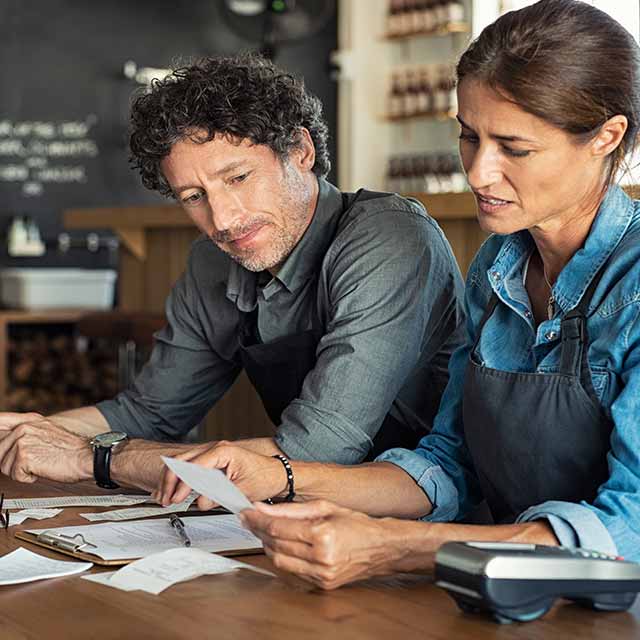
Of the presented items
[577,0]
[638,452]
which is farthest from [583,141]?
[638,452]

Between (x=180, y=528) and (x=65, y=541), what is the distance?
0.16 metres

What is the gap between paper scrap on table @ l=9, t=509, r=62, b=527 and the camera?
A: 5.46 ft

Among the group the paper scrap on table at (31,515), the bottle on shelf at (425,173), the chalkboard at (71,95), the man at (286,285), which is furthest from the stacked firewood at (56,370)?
the paper scrap on table at (31,515)

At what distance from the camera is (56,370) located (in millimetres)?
6137

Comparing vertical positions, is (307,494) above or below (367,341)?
below

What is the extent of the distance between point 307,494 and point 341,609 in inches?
18.9

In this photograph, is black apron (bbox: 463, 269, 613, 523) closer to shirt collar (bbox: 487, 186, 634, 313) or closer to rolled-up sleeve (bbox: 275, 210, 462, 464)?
shirt collar (bbox: 487, 186, 634, 313)

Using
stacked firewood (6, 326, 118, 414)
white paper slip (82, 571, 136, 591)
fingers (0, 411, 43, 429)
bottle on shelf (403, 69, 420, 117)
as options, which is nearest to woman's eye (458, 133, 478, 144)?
white paper slip (82, 571, 136, 591)

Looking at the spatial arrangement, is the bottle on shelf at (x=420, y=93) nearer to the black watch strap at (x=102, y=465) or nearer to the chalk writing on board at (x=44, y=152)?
the chalk writing on board at (x=44, y=152)

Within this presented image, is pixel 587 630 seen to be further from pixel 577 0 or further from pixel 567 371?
pixel 577 0

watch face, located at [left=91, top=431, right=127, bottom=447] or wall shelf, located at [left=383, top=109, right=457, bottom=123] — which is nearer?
watch face, located at [left=91, top=431, right=127, bottom=447]

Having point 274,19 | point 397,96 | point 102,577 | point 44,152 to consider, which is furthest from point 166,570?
point 397,96

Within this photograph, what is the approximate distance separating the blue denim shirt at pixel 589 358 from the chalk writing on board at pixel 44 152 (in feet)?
17.3

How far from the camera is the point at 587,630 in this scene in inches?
44.9
